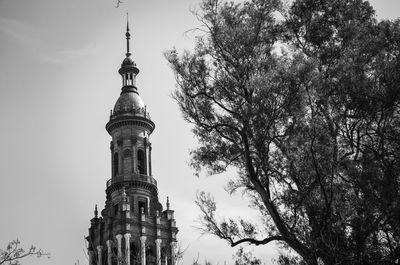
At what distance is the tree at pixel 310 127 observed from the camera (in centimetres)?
2183

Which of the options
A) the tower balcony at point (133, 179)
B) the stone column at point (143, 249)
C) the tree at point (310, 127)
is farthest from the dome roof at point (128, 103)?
the tree at point (310, 127)

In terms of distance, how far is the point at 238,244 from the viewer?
A: 23734mm

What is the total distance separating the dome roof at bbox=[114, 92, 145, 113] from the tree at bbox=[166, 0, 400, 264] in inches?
1654

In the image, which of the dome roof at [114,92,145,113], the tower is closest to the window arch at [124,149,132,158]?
the tower

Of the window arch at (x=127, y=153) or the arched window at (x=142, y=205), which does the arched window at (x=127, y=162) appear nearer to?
the window arch at (x=127, y=153)

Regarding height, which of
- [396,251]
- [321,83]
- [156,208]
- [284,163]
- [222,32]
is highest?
[156,208]

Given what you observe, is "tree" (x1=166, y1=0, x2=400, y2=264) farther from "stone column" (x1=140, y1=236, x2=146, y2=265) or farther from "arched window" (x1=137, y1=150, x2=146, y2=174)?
"arched window" (x1=137, y1=150, x2=146, y2=174)

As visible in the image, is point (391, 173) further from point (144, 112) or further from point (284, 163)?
point (144, 112)

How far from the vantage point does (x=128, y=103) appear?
68625mm

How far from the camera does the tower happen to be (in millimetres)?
61844

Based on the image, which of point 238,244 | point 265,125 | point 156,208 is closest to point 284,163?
point 265,125

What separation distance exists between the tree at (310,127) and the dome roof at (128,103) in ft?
138

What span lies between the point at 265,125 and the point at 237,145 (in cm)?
165

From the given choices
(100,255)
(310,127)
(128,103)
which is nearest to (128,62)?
(128,103)
